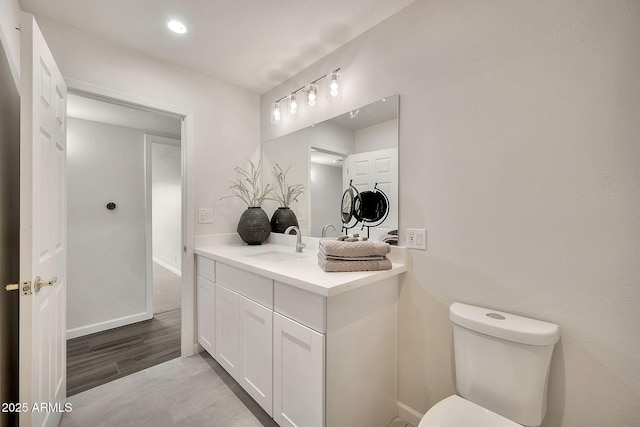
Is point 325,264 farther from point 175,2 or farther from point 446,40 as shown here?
point 175,2

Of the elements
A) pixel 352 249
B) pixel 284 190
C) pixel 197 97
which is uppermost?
pixel 197 97

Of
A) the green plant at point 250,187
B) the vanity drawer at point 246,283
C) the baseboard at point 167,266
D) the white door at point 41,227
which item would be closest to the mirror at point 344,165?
the green plant at point 250,187

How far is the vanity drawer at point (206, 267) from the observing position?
1952 millimetres

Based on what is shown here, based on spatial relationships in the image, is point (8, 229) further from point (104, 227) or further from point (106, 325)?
point (106, 325)

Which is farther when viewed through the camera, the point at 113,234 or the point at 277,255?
the point at 113,234

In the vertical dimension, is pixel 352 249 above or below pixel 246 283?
above

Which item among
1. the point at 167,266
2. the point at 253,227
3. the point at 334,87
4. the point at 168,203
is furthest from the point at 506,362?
the point at 167,266

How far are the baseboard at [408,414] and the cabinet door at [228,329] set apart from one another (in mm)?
992

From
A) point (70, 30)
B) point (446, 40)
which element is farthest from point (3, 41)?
point (446, 40)

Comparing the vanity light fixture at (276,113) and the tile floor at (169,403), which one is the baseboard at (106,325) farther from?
the vanity light fixture at (276,113)

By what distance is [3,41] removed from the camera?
1127 mm

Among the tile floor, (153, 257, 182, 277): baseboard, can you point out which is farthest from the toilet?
(153, 257, 182, 277): baseboard

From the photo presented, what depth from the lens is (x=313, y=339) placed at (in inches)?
45.5

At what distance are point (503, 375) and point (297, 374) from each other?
86 cm
